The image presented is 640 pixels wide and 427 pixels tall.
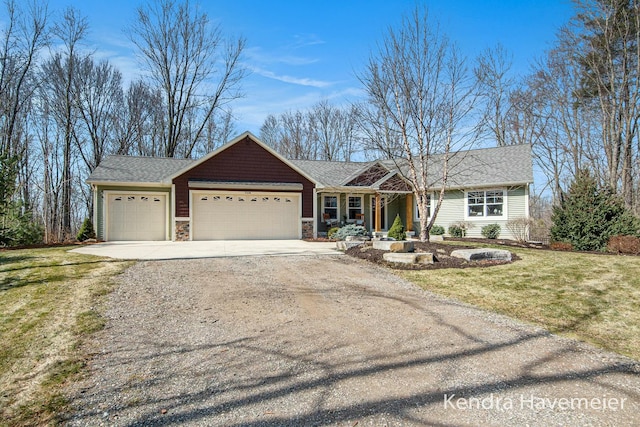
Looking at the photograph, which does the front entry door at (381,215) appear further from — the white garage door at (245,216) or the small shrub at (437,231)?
the white garage door at (245,216)

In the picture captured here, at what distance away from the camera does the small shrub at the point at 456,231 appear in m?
18.1

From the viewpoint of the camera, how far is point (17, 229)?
13.7 m

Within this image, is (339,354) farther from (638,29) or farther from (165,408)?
(638,29)

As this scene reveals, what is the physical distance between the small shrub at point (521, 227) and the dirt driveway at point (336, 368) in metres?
11.6

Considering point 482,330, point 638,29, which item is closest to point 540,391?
point 482,330

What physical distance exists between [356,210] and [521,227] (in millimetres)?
7631

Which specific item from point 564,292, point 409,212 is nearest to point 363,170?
point 409,212

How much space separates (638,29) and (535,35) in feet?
13.9

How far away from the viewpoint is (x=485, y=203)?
717 inches

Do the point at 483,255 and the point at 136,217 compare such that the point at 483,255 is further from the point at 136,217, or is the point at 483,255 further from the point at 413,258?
the point at 136,217

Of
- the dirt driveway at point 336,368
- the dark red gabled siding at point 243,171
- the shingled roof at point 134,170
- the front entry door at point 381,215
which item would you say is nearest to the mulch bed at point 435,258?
the dirt driveway at point 336,368

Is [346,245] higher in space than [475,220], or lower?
lower

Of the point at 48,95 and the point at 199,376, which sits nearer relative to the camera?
the point at 199,376

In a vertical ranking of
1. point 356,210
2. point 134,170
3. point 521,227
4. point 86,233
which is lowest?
point 86,233
